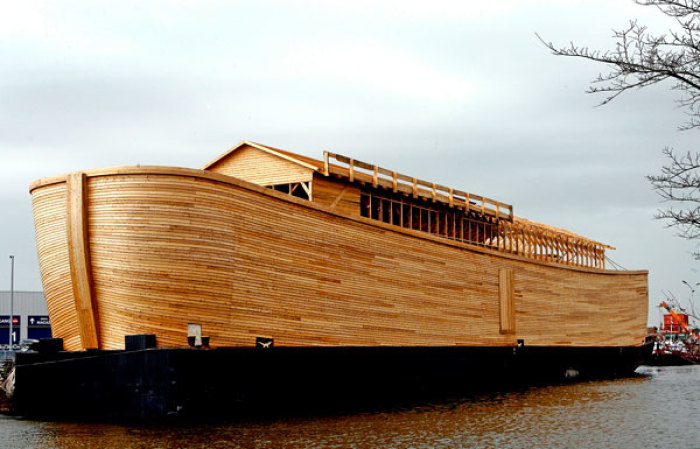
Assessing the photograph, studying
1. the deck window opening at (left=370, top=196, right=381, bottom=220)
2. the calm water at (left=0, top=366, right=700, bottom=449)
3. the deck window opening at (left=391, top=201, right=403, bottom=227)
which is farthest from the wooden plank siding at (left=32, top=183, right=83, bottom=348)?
the deck window opening at (left=391, top=201, right=403, bottom=227)

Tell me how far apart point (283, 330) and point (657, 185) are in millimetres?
11994

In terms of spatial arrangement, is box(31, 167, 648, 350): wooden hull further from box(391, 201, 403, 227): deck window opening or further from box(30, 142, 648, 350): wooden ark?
box(391, 201, 403, 227): deck window opening

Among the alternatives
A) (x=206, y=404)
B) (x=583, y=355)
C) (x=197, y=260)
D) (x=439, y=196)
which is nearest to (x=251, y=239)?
(x=197, y=260)

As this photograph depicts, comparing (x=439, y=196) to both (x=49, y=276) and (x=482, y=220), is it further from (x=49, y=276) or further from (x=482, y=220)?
(x=49, y=276)

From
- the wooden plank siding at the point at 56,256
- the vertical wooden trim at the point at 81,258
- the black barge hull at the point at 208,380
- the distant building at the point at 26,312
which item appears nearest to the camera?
the black barge hull at the point at 208,380

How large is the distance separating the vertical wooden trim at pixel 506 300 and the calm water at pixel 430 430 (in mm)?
7494

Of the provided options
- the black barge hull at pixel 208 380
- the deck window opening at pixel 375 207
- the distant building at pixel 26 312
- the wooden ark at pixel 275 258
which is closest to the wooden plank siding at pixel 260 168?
the wooden ark at pixel 275 258

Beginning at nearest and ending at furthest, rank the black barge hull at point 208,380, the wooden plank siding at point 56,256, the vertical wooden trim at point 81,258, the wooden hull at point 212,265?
the black barge hull at point 208,380 < the wooden hull at point 212,265 < the vertical wooden trim at point 81,258 < the wooden plank siding at point 56,256

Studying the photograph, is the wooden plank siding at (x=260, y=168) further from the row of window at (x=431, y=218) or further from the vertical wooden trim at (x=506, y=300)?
the vertical wooden trim at (x=506, y=300)

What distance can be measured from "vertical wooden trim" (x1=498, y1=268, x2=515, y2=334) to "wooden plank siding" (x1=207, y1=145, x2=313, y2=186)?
407 inches

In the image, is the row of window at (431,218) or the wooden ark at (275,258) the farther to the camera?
the row of window at (431,218)

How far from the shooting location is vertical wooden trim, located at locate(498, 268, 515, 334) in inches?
1171

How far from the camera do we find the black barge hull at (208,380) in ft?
56.3

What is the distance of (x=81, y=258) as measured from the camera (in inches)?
717
